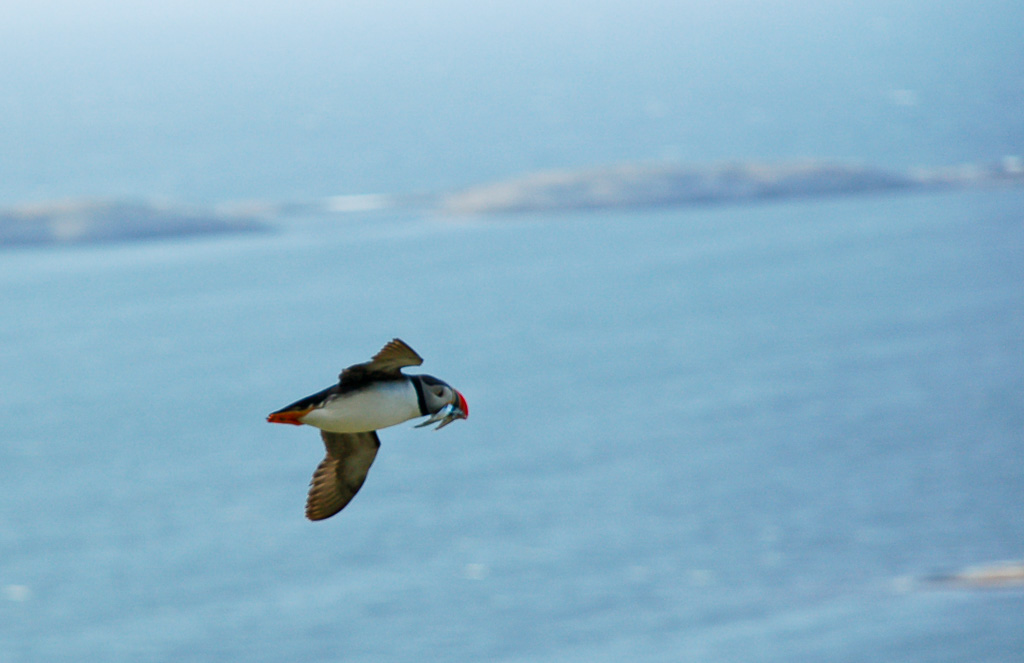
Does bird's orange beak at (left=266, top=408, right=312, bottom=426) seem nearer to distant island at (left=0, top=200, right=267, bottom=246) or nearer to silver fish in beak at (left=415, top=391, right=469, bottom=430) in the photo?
silver fish in beak at (left=415, top=391, right=469, bottom=430)

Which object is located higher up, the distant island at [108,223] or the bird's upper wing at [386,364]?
the distant island at [108,223]

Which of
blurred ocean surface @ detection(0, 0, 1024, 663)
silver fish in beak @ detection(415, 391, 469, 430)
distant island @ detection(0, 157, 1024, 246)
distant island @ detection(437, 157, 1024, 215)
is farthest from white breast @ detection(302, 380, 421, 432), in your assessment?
distant island @ detection(437, 157, 1024, 215)

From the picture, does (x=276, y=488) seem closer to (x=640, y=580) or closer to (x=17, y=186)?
(x=640, y=580)

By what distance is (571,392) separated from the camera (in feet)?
328

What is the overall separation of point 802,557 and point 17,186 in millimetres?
101774

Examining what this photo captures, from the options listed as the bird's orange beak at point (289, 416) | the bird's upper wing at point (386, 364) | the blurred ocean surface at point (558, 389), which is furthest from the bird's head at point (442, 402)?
the blurred ocean surface at point (558, 389)

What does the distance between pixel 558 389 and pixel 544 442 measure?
11700 millimetres

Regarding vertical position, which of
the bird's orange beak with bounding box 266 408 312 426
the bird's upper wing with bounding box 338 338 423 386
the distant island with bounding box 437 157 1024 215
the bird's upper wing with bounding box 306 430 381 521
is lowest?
the bird's upper wing with bounding box 306 430 381 521

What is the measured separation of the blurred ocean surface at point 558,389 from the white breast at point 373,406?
2003 inches

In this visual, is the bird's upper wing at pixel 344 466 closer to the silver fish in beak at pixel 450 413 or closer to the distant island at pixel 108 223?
the silver fish in beak at pixel 450 413

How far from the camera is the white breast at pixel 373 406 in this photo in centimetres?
883

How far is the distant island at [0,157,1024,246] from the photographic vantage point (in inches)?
4884

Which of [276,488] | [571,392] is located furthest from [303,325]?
[276,488]

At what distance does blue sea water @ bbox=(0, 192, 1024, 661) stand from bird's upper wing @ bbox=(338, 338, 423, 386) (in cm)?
5147
